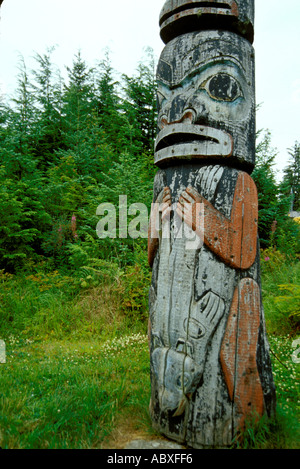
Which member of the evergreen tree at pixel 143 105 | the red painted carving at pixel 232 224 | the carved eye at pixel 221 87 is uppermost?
the evergreen tree at pixel 143 105

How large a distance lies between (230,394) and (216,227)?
1.11 meters

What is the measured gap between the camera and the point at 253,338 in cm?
228

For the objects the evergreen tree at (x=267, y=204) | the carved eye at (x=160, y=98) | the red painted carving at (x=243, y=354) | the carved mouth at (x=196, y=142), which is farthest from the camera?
the evergreen tree at (x=267, y=204)

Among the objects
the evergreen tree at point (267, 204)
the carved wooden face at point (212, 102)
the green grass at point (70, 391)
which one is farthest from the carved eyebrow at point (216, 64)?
the evergreen tree at point (267, 204)

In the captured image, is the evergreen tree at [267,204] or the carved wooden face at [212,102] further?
the evergreen tree at [267,204]

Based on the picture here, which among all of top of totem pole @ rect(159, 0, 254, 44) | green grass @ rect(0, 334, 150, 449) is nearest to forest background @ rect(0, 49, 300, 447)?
green grass @ rect(0, 334, 150, 449)

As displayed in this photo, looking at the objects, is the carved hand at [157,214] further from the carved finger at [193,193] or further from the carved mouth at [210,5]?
the carved mouth at [210,5]

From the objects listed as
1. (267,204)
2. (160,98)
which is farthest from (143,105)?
(160,98)

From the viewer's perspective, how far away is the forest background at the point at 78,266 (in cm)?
312

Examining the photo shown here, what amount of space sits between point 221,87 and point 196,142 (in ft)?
1.45

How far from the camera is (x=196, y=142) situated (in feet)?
7.86

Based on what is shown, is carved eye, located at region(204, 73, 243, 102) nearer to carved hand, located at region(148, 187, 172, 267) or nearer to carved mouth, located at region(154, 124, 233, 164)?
carved mouth, located at region(154, 124, 233, 164)

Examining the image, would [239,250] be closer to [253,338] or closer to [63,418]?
[253,338]

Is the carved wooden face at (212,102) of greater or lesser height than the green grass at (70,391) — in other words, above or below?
above
